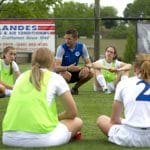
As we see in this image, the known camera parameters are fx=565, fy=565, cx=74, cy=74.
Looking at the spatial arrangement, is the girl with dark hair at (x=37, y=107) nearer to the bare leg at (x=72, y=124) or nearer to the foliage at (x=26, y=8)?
the bare leg at (x=72, y=124)

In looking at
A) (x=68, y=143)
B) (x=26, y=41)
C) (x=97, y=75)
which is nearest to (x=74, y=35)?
(x=97, y=75)

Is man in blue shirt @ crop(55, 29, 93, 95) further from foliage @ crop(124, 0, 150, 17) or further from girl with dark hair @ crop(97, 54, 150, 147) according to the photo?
foliage @ crop(124, 0, 150, 17)

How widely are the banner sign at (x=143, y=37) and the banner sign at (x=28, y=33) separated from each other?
3.21 meters

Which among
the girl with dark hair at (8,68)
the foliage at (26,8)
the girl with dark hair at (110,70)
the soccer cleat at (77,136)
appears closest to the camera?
the soccer cleat at (77,136)

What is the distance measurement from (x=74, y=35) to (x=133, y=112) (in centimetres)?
542

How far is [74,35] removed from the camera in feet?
34.4

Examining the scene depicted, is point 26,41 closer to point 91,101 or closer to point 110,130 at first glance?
point 91,101

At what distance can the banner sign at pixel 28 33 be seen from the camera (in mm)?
19672

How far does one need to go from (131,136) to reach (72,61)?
582 cm

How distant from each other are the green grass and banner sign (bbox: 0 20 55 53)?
22.3 ft

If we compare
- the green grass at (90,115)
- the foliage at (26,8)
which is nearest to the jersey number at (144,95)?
the green grass at (90,115)

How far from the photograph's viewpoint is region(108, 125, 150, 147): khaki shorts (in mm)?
5250

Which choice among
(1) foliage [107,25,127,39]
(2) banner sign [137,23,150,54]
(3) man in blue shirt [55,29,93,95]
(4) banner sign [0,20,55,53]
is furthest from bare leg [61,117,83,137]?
(1) foliage [107,25,127,39]

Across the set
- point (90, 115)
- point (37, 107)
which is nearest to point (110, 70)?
point (90, 115)
